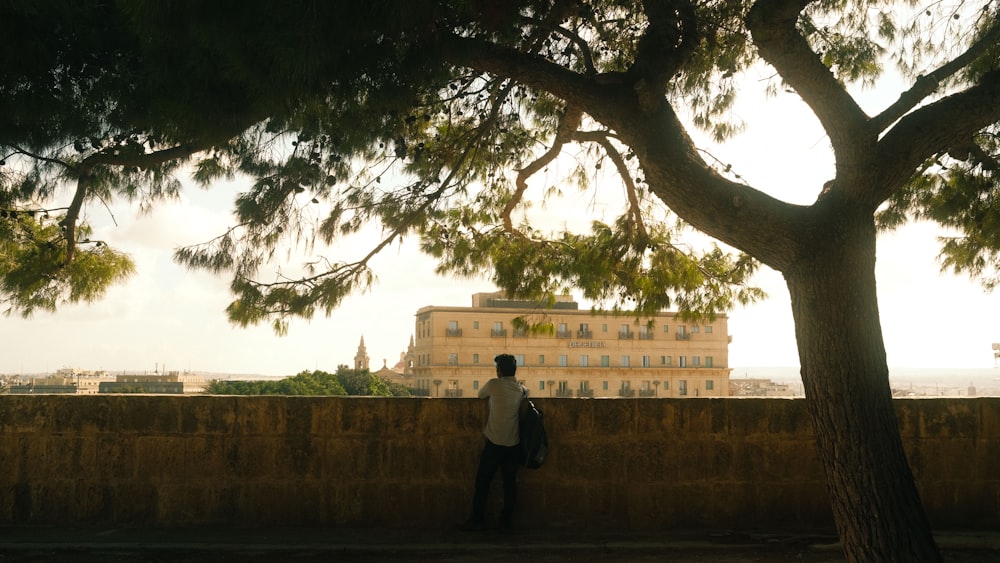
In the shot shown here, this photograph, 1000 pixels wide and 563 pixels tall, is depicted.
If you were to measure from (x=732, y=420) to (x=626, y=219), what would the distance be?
8.04 feet

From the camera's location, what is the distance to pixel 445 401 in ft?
19.4

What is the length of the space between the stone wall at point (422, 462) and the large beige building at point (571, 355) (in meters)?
103

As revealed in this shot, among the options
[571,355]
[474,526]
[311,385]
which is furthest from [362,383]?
[474,526]

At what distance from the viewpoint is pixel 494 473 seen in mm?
5695

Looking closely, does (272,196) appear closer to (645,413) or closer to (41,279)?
(41,279)

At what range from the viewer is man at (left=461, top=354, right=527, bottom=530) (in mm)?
5582

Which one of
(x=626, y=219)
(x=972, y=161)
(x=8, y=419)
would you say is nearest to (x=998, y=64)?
(x=972, y=161)

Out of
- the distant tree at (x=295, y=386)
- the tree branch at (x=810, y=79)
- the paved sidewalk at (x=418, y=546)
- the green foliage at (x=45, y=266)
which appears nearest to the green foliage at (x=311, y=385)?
the distant tree at (x=295, y=386)

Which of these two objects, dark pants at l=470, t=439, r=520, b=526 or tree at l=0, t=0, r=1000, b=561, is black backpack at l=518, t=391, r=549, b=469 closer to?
dark pants at l=470, t=439, r=520, b=526

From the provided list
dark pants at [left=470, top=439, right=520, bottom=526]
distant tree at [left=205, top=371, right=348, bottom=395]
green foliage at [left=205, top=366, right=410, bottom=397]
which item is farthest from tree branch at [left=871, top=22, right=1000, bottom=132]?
distant tree at [left=205, top=371, right=348, bottom=395]

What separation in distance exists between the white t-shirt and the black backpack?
49 millimetres

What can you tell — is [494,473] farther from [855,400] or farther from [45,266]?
[45,266]

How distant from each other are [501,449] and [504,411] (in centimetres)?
27

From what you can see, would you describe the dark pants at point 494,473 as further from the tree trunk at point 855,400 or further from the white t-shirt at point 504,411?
the tree trunk at point 855,400
